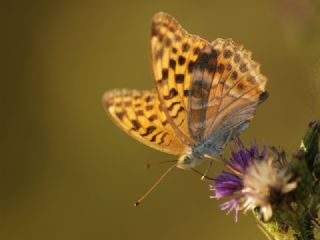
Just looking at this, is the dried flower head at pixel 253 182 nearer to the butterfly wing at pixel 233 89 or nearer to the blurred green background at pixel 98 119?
the butterfly wing at pixel 233 89

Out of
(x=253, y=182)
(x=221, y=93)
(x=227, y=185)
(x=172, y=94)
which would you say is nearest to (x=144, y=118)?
(x=172, y=94)

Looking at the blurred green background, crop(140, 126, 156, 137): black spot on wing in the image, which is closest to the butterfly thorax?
crop(140, 126, 156, 137): black spot on wing

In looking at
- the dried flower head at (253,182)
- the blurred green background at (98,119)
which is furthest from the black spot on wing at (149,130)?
the blurred green background at (98,119)

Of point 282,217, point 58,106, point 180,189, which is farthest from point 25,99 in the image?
point 282,217

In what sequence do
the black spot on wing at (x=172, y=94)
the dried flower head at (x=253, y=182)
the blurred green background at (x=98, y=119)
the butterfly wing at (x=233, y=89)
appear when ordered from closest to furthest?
the dried flower head at (x=253, y=182)
the butterfly wing at (x=233, y=89)
the black spot on wing at (x=172, y=94)
the blurred green background at (x=98, y=119)

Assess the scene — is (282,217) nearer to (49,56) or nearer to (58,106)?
(58,106)

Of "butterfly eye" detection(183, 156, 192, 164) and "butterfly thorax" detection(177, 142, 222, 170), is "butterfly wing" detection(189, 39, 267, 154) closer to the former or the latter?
"butterfly thorax" detection(177, 142, 222, 170)
